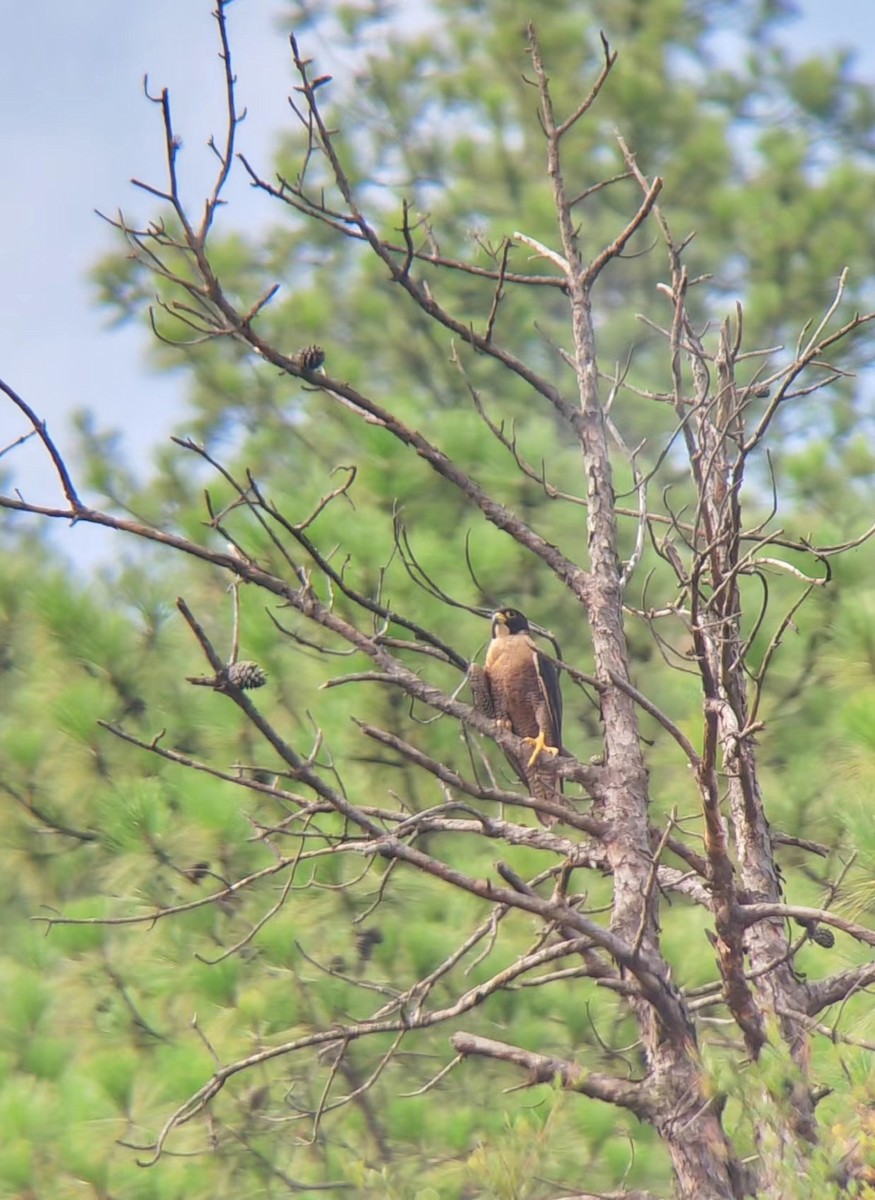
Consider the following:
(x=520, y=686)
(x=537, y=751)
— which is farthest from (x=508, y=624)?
(x=537, y=751)

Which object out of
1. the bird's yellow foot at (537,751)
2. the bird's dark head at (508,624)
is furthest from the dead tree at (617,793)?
the bird's dark head at (508,624)

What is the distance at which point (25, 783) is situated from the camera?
15.0ft

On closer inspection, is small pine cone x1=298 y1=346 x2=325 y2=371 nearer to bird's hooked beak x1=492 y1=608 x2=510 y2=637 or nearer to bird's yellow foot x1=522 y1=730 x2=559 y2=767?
bird's yellow foot x1=522 y1=730 x2=559 y2=767

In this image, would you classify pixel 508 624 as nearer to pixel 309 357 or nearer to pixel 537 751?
pixel 537 751

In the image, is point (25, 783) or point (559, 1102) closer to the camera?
point (559, 1102)

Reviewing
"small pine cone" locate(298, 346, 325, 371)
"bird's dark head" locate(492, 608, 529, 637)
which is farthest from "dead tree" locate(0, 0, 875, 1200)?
"bird's dark head" locate(492, 608, 529, 637)

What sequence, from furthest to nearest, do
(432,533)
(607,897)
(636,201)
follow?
(636,201)
(432,533)
(607,897)

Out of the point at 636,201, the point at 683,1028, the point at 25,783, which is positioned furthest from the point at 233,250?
the point at 683,1028

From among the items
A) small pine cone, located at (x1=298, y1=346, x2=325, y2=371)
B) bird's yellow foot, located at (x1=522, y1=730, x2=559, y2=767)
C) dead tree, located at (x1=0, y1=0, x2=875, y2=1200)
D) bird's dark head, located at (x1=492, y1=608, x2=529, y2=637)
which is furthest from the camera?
bird's dark head, located at (x1=492, y1=608, x2=529, y2=637)

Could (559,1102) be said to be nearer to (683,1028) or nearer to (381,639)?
(683,1028)

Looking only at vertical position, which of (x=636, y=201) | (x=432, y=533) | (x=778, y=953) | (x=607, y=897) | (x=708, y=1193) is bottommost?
(x=708, y=1193)

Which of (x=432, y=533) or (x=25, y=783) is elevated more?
(x=432, y=533)

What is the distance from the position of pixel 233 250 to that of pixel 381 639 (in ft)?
19.0

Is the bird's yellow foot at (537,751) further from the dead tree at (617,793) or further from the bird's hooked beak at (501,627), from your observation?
the bird's hooked beak at (501,627)
